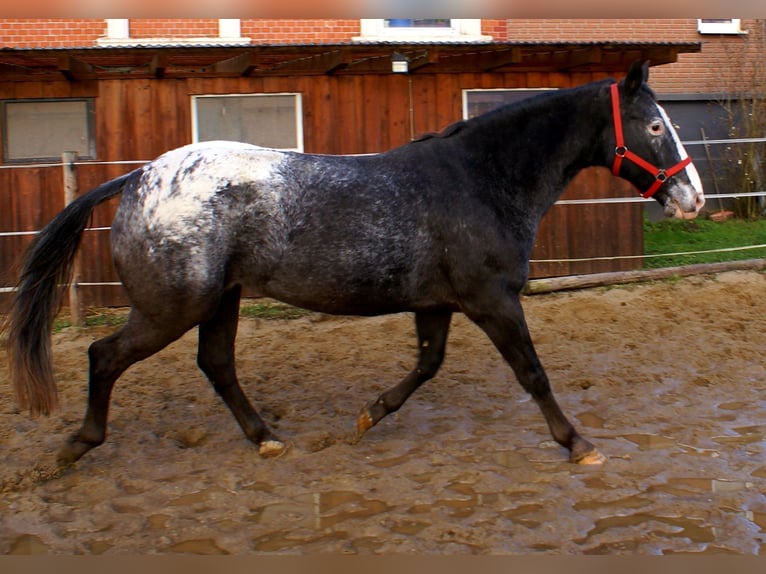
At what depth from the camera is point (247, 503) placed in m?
3.58

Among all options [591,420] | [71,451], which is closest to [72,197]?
[71,451]

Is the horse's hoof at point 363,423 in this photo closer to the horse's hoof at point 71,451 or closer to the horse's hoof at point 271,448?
the horse's hoof at point 271,448

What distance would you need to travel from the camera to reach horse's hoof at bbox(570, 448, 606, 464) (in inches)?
155

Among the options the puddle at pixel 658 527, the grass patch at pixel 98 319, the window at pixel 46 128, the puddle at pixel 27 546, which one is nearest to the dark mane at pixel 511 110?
the puddle at pixel 658 527

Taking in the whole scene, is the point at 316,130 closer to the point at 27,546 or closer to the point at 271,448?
the point at 271,448

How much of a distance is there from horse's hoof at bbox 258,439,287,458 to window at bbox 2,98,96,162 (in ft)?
18.0

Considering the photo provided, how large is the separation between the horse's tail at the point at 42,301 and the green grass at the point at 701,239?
7056 millimetres

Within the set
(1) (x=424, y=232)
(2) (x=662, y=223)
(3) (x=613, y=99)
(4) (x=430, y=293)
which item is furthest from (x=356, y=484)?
(2) (x=662, y=223)

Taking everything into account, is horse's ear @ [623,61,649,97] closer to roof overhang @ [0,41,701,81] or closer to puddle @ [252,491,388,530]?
puddle @ [252,491,388,530]

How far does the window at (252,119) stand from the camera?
8.62 meters

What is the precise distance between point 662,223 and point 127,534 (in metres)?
11.0

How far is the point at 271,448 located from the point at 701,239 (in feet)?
28.5

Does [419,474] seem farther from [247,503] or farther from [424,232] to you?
[424,232]

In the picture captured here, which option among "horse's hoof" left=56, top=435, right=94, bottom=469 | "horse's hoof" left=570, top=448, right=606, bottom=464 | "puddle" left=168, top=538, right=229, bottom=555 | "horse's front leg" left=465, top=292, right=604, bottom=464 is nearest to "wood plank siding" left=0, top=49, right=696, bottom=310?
"horse's hoof" left=56, top=435, right=94, bottom=469
